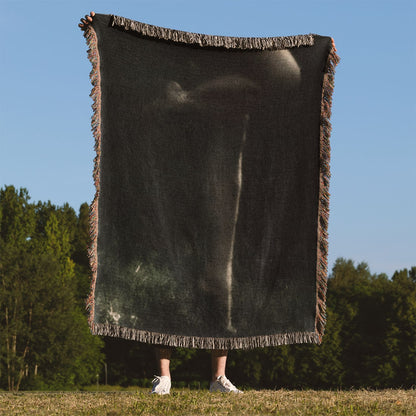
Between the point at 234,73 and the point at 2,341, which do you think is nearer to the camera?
the point at 234,73

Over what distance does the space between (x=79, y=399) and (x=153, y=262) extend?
5.48 feet

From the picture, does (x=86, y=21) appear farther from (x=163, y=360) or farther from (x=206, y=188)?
(x=163, y=360)

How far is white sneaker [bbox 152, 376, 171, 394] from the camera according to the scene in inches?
285

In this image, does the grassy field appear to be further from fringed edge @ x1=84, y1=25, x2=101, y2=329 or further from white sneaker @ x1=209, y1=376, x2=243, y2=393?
fringed edge @ x1=84, y1=25, x2=101, y2=329

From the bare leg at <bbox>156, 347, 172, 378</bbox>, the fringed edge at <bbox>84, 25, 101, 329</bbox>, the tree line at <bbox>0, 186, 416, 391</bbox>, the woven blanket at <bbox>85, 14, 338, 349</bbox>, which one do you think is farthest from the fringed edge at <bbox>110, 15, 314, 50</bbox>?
the tree line at <bbox>0, 186, 416, 391</bbox>

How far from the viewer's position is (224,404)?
6.14 meters

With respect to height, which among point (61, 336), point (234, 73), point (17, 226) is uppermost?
point (17, 226)

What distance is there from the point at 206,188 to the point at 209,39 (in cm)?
177

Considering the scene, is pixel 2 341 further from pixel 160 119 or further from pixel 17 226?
pixel 160 119

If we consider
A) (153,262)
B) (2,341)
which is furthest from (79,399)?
(2,341)

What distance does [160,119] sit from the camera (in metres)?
7.68

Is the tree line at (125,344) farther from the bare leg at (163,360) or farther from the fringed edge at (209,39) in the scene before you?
the fringed edge at (209,39)

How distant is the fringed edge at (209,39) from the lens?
7.69 meters

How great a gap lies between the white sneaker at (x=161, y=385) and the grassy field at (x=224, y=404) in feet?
0.65
